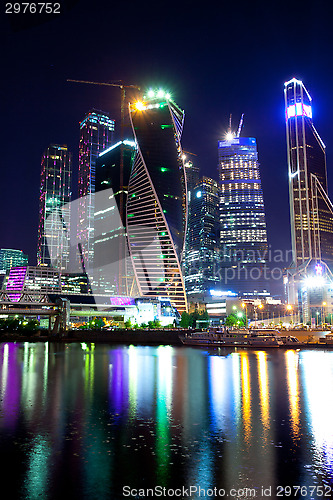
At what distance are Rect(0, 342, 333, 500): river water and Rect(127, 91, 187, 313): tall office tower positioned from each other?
12785cm

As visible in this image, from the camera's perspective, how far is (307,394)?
30.0 meters

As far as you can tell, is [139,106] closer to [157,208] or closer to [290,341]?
[157,208]

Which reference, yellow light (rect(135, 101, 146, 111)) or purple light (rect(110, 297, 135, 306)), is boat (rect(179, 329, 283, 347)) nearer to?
purple light (rect(110, 297, 135, 306))

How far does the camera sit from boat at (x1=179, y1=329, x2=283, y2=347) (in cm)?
8000

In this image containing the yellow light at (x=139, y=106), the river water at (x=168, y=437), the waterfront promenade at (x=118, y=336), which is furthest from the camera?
the yellow light at (x=139, y=106)

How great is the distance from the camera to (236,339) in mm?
82500

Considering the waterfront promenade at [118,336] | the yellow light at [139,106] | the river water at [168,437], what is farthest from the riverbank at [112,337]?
the yellow light at [139,106]

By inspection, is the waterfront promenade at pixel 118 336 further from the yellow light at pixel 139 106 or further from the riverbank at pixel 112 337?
the yellow light at pixel 139 106

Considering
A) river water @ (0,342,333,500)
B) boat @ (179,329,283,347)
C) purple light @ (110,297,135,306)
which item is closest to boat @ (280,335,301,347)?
boat @ (179,329,283,347)

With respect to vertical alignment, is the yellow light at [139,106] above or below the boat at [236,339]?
above

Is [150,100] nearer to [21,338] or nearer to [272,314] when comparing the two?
[272,314]

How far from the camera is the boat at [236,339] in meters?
80.0

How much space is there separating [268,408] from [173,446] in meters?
9.41

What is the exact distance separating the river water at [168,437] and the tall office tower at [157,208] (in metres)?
128
